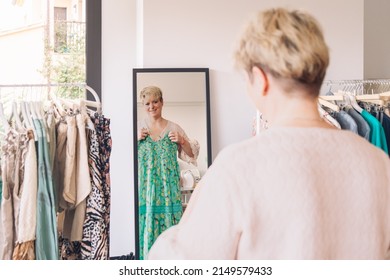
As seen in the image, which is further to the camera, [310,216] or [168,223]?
[168,223]

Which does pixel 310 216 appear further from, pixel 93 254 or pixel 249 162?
pixel 93 254

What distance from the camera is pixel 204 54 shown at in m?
2.33

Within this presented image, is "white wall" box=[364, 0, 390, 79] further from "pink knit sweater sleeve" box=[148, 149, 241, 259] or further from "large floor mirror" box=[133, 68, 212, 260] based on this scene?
"pink knit sweater sleeve" box=[148, 149, 241, 259]

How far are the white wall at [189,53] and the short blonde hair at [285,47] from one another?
1482 mm

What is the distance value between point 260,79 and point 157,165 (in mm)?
1548

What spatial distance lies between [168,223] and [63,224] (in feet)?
2.22

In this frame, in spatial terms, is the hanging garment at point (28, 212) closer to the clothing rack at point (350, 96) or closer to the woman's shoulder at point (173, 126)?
the woman's shoulder at point (173, 126)

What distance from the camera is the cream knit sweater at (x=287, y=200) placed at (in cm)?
73

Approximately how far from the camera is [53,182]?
1604 millimetres

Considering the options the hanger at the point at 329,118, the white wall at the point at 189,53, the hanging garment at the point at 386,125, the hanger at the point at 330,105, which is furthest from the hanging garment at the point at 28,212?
the hanging garment at the point at 386,125

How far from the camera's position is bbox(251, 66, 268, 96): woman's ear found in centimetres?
77

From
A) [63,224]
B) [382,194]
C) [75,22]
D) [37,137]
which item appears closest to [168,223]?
[63,224]

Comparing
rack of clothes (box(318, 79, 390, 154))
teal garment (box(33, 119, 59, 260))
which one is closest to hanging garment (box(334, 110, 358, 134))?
rack of clothes (box(318, 79, 390, 154))
